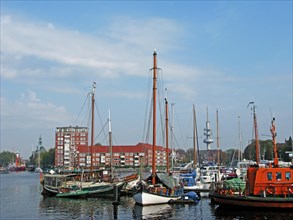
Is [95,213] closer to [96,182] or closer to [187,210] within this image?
[187,210]

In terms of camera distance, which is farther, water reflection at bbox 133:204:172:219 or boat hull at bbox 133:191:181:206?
boat hull at bbox 133:191:181:206

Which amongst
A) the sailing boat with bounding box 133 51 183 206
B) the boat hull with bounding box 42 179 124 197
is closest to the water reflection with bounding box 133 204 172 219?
the sailing boat with bounding box 133 51 183 206

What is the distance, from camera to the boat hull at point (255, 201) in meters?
37.7

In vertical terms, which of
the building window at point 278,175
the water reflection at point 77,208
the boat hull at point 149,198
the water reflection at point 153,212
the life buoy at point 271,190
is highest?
Result: the building window at point 278,175

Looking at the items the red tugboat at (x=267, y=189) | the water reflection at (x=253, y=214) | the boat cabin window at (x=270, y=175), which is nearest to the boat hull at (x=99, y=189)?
the water reflection at (x=253, y=214)

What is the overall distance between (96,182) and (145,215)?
79.6 ft

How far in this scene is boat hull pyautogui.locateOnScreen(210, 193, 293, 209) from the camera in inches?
1485

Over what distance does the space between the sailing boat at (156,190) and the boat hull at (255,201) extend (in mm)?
6445

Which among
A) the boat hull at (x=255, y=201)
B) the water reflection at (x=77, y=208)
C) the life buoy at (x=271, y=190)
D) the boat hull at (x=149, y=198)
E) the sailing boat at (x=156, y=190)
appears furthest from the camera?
the sailing boat at (x=156, y=190)

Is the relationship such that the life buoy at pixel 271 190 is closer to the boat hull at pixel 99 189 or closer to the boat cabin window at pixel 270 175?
the boat cabin window at pixel 270 175

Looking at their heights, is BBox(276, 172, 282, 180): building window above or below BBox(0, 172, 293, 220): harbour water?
above

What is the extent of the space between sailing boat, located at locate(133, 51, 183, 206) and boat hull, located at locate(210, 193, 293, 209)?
21.1 ft

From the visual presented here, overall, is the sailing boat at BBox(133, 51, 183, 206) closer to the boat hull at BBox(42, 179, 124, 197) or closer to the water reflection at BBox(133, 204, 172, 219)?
the water reflection at BBox(133, 204, 172, 219)

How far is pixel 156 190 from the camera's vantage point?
148ft
